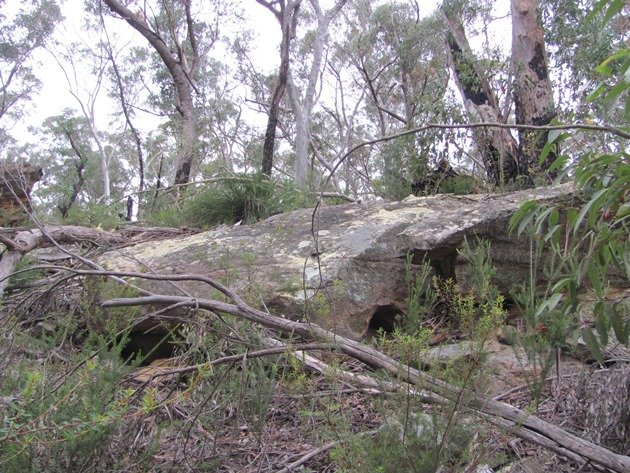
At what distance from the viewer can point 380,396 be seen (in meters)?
2.05

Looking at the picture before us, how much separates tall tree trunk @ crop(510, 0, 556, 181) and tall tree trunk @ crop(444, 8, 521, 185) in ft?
1.13

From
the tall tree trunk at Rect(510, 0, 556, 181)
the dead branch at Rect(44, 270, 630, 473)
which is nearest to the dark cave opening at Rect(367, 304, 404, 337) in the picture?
the dead branch at Rect(44, 270, 630, 473)

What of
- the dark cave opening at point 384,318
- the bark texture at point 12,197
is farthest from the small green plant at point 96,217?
the dark cave opening at point 384,318

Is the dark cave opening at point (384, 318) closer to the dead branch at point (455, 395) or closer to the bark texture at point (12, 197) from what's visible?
the dead branch at point (455, 395)

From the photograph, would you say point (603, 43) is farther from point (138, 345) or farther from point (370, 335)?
point (138, 345)

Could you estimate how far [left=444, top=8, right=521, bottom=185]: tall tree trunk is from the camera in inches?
268

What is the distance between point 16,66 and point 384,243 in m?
19.3

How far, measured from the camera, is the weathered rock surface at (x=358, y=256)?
3518 millimetres

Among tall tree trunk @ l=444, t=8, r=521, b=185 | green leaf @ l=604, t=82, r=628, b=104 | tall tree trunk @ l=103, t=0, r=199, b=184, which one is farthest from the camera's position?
tall tree trunk @ l=103, t=0, r=199, b=184

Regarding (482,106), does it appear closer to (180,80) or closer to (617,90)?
(180,80)

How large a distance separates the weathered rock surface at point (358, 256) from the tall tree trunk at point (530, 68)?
12.8 feet

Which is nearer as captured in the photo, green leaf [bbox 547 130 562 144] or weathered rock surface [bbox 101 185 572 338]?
green leaf [bbox 547 130 562 144]

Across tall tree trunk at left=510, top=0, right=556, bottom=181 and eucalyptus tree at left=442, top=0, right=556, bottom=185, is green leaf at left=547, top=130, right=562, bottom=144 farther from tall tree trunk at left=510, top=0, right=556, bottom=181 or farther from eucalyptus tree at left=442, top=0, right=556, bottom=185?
tall tree trunk at left=510, top=0, right=556, bottom=181

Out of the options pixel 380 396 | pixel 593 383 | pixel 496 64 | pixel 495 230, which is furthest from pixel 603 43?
pixel 380 396
